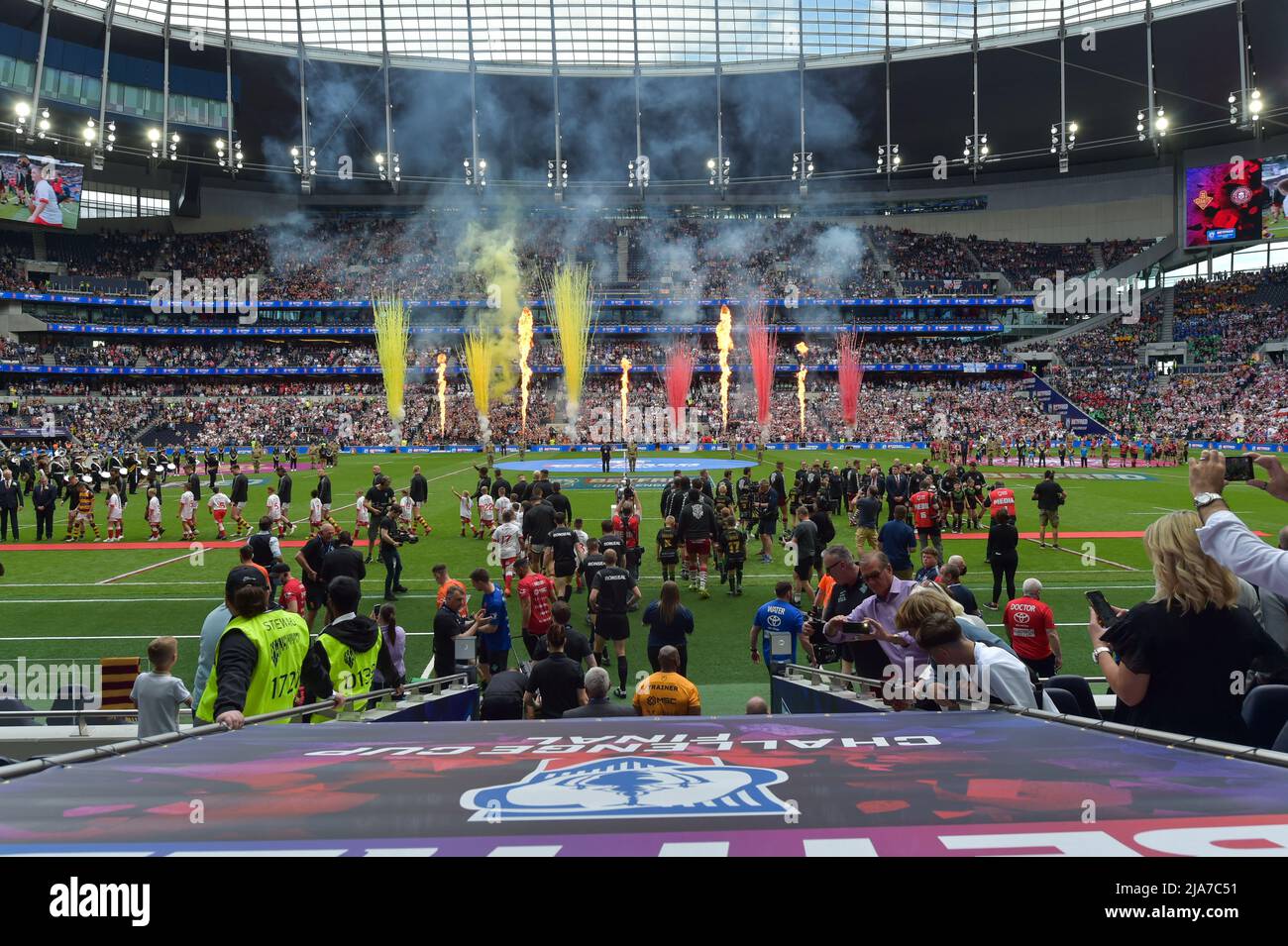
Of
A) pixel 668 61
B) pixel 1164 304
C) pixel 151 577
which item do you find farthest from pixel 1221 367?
pixel 151 577

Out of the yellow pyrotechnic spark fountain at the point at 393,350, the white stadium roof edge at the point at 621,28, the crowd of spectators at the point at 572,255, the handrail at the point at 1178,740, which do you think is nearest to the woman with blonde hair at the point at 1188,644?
the handrail at the point at 1178,740

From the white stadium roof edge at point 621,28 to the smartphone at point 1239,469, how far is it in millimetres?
65956

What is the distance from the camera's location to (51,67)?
60.8 meters

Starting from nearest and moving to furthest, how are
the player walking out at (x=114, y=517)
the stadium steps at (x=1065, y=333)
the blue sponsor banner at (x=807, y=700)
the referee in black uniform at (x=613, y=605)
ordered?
the blue sponsor banner at (x=807, y=700) < the referee in black uniform at (x=613, y=605) < the player walking out at (x=114, y=517) < the stadium steps at (x=1065, y=333)

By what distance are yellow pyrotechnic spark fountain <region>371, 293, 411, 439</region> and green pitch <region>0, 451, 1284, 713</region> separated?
3462 cm

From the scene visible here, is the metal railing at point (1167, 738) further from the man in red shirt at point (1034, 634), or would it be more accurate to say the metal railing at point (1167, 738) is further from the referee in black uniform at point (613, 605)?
the referee in black uniform at point (613, 605)

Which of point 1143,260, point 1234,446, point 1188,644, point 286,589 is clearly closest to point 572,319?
point 1234,446

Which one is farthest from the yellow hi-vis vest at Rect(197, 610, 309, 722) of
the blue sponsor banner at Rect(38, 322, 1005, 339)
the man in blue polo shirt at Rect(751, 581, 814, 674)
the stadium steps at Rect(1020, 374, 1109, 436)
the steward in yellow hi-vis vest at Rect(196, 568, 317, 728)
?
the blue sponsor banner at Rect(38, 322, 1005, 339)

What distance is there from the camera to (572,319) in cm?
6838

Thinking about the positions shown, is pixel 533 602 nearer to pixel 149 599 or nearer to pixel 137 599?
pixel 149 599

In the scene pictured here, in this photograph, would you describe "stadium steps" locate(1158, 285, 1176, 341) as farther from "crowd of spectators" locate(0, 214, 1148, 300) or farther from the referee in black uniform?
the referee in black uniform

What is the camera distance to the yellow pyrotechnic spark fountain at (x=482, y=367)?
205 feet

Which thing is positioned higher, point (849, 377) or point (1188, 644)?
point (849, 377)

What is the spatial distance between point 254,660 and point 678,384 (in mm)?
64080
